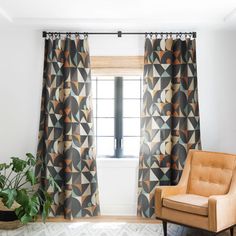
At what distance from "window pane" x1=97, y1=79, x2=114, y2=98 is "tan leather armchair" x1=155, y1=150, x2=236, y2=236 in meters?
1.34

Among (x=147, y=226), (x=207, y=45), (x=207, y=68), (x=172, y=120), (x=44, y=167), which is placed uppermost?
→ (x=207, y=45)

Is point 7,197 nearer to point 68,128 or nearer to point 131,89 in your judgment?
point 68,128

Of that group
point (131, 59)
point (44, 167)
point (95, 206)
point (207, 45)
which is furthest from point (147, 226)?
point (207, 45)

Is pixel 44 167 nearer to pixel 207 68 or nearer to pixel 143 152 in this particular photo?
pixel 143 152

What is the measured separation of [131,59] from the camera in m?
4.00

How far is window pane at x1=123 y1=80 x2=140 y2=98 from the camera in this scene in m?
4.20

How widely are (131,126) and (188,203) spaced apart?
1475 mm

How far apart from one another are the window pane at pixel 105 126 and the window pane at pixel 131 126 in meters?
0.18

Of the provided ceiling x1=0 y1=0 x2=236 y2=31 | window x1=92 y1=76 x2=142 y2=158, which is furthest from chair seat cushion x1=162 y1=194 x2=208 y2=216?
ceiling x1=0 y1=0 x2=236 y2=31

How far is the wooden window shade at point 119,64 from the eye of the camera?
157 inches

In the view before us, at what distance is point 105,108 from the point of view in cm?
421

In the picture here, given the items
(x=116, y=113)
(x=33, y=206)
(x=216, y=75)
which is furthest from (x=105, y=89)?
(x=33, y=206)

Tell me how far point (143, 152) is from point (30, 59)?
1.88 metres

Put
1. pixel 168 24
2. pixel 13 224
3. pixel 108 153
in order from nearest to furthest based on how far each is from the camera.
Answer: pixel 13 224
pixel 168 24
pixel 108 153
